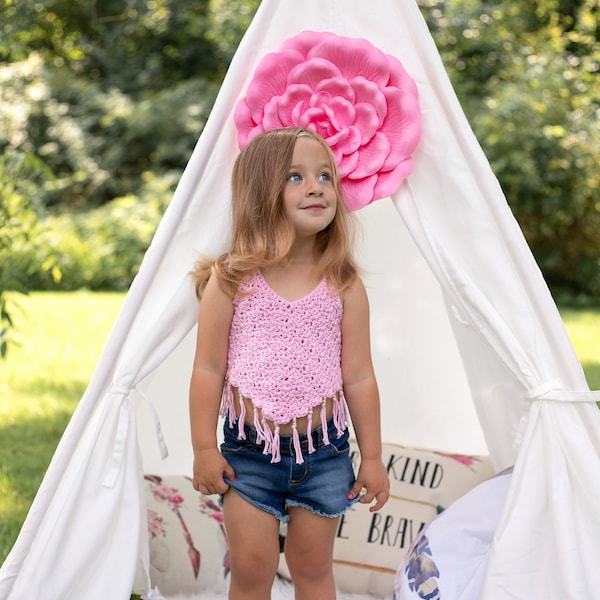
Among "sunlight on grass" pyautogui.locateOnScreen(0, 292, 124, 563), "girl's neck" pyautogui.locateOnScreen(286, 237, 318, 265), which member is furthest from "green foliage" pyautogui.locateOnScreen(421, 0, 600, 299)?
"girl's neck" pyautogui.locateOnScreen(286, 237, 318, 265)

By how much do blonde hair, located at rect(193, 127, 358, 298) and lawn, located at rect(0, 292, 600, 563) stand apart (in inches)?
58.0

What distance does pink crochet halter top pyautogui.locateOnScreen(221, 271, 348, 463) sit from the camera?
212 centimetres

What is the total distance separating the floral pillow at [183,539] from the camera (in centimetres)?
288

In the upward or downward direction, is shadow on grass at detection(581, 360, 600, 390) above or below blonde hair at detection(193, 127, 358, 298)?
below

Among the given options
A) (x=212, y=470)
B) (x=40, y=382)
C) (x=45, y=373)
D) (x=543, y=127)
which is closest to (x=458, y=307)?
(x=212, y=470)

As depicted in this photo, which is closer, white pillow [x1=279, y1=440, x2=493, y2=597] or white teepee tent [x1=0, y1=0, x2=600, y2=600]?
white teepee tent [x1=0, y1=0, x2=600, y2=600]

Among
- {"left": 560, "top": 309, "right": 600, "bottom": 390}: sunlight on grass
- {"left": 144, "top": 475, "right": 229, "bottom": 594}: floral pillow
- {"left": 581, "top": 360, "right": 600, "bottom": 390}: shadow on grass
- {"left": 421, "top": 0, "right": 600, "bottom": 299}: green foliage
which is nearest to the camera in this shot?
{"left": 144, "top": 475, "right": 229, "bottom": 594}: floral pillow

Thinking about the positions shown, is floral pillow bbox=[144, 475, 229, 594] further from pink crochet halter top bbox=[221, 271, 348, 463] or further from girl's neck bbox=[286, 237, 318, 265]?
girl's neck bbox=[286, 237, 318, 265]

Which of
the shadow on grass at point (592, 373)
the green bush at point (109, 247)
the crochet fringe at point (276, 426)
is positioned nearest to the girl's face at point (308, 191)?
the crochet fringe at point (276, 426)

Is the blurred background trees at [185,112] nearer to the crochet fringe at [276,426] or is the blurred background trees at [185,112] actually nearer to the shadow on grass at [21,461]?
the shadow on grass at [21,461]

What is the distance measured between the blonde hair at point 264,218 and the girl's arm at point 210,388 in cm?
5

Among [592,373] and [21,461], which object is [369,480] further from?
[592,373]

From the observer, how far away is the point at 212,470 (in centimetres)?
212

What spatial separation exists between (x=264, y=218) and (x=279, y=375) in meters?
0.37
